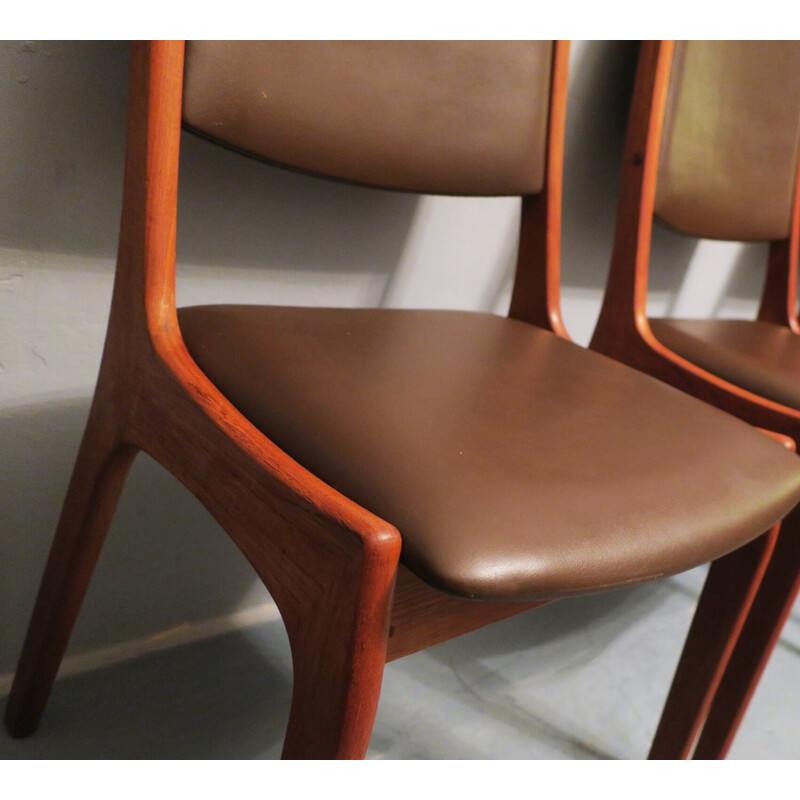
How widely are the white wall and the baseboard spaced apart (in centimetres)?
1

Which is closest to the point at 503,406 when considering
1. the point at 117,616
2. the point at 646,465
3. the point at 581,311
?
the point at 646,465

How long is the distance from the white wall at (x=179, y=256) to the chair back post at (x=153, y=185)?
0.43ft

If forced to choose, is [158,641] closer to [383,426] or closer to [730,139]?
[383,426]

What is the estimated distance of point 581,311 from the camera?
1.21m

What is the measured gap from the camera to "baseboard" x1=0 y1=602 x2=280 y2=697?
86 cm

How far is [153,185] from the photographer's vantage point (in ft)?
1.81

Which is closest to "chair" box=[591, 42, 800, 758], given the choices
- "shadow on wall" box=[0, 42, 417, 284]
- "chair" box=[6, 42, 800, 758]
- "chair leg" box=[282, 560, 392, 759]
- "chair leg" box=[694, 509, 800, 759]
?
"chair leg" box=[694, 509, 800, 759]

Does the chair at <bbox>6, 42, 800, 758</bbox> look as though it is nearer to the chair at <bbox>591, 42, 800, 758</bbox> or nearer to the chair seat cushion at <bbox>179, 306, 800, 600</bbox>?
the chair seat cushion at <bbox>179, 306, 800, 600</bbox>

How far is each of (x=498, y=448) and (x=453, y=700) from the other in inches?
22.1

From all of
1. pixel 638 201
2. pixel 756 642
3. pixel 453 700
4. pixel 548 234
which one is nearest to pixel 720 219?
pixel 638 201

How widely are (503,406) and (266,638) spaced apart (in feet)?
1.96

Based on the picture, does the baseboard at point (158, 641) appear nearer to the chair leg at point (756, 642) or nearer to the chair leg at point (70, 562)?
the chair leg at point (70, 562)

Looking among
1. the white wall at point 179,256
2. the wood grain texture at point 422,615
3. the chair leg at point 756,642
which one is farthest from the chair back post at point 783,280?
the wood grain texture at point 422,615
